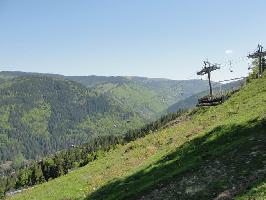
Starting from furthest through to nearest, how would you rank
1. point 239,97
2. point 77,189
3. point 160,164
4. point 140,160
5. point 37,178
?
1. point 37,178
2. point 239,97
3. point 140,160
4. point 77,189
5. point 160,164

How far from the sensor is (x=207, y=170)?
99.0ft

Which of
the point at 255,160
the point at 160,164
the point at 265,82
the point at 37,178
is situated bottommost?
the point at 37,178

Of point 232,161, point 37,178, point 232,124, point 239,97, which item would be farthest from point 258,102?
point 37,178

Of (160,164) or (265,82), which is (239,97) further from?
(160,164)

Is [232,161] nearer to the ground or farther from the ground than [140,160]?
farther from the ground

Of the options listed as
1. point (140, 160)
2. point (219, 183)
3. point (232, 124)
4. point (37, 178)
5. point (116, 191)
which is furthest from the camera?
point (37, 178)

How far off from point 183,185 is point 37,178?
558ft

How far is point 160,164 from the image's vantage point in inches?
1572

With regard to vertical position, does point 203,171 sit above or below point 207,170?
below

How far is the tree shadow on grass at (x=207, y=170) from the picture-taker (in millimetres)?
26250

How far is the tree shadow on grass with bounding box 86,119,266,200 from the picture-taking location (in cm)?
2625

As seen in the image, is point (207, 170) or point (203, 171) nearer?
point (207, 170)

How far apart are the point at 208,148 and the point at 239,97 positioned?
2912 cm

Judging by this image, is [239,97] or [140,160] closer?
[140,160]
